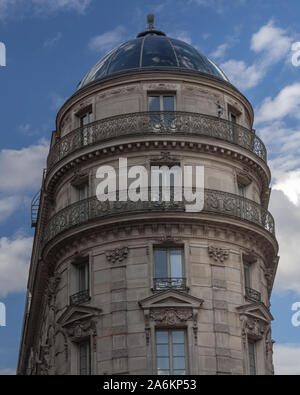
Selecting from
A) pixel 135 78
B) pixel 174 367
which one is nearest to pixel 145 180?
pixel 135 78

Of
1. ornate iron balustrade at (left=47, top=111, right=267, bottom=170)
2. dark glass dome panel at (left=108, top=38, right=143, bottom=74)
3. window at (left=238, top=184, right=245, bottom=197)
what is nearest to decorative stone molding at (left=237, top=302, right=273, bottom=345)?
window at (left=238, top=184, right=245, bottom=197)

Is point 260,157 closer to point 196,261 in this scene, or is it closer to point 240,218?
point 240,218

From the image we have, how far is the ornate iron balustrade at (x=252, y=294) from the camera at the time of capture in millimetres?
31869

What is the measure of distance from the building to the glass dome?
8 centimetres

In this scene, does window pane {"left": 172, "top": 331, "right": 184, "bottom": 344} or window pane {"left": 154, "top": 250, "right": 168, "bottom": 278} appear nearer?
window pane {"left": 172, "top": 331, "right": 184, "bottom": 344}

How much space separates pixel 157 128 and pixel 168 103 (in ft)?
5.48

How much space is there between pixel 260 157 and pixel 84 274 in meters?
8.60

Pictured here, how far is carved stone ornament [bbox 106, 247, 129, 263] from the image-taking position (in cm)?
3112

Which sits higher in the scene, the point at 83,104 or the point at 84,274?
the point at 83,104

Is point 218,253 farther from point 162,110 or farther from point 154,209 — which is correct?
point 162,110

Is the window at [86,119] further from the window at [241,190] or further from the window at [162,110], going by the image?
the window at [241,190]

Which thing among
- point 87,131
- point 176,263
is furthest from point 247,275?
point 87,131

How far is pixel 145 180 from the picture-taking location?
32312mm

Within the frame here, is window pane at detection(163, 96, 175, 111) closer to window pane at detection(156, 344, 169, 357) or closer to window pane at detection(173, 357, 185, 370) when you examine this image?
window pane at detection(156, 344, 169, 357)
